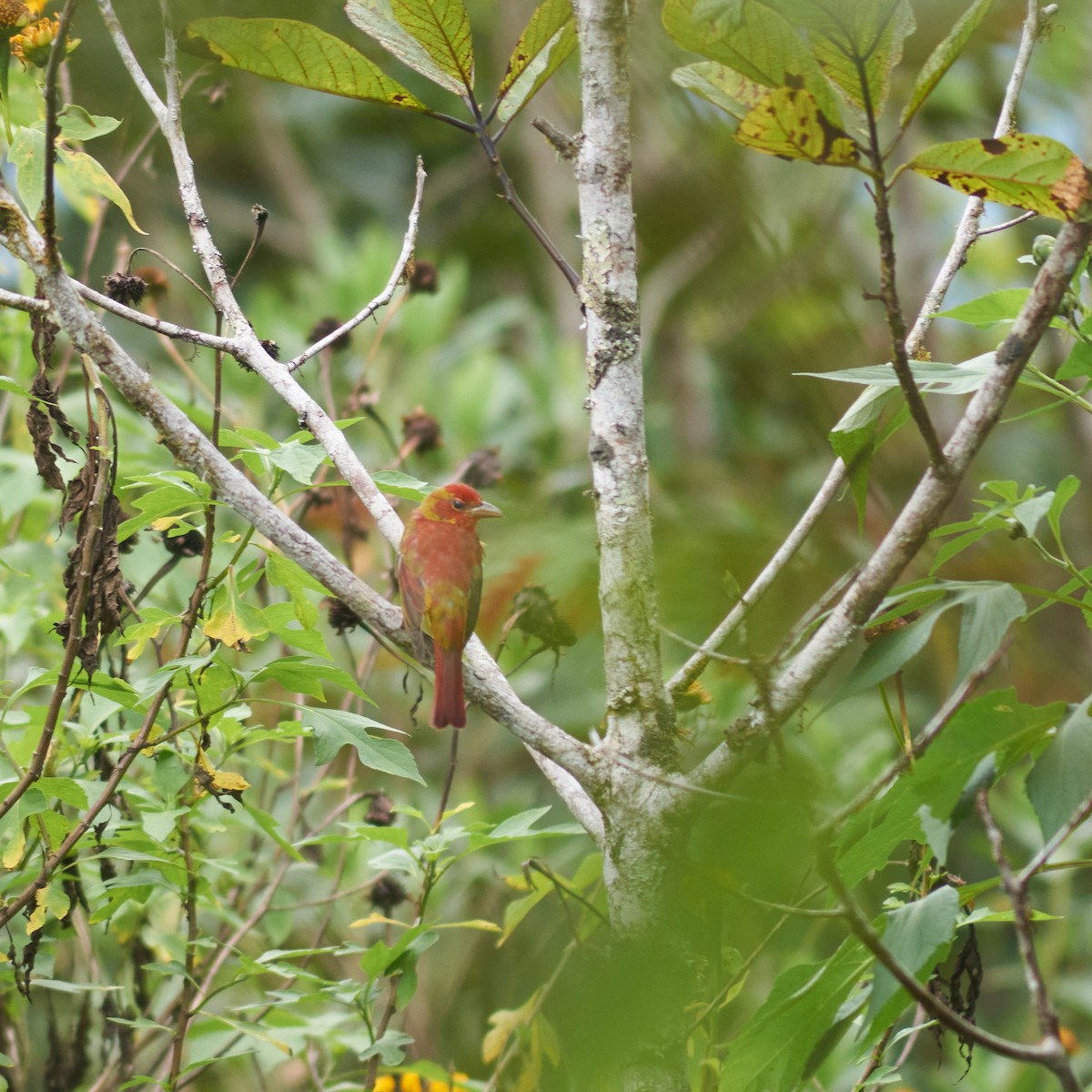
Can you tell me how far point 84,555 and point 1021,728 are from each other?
1.17m

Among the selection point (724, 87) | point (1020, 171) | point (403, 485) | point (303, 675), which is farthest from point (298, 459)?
point (1020, 171)

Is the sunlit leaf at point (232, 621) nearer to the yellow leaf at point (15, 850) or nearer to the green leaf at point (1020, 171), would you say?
the yellow leaf at point (15, 850)

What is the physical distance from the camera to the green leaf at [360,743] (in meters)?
1.53

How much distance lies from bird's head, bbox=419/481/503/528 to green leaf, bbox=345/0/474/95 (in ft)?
3.76

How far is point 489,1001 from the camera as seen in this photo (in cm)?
236

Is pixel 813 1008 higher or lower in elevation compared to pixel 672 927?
lower

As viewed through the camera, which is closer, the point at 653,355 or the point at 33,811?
the point at 33,811

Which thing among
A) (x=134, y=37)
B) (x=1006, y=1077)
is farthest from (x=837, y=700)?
(x=1006, y=1077)

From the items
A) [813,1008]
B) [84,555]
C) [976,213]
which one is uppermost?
[976,213]

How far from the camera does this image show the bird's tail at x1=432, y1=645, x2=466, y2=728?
6.61ft

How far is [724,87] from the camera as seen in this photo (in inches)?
46.8

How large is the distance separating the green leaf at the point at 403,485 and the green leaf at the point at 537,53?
20.9 inches

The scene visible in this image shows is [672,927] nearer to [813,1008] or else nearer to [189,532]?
[813,1008]

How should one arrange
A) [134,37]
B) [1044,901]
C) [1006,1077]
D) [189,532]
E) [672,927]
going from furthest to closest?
1. [1044,901]
2. [1006,1077]
3. [134,37]
4. [189,532]
5. [672,927]
